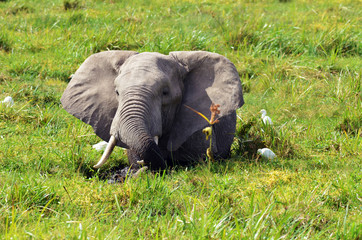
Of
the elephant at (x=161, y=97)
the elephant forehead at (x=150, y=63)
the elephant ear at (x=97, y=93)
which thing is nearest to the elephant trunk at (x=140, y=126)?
the elephant at (x=161, y=97)

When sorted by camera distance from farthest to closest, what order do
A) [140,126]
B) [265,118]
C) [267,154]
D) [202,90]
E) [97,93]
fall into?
[265,118] < [267,154] < [202,90] < [97,93] < [140,126]

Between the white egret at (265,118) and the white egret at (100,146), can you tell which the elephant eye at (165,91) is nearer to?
the white egret at (100,146)

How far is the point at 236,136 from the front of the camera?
654cm

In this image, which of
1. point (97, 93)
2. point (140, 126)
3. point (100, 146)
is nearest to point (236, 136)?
point (100, 146)

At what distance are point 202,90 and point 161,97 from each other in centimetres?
61

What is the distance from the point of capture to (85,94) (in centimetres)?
586

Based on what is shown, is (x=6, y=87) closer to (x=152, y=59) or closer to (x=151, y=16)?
(x=152, y=59)

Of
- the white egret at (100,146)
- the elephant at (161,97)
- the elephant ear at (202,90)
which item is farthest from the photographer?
the white egret at (100,146)

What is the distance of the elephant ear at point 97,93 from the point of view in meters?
5.73

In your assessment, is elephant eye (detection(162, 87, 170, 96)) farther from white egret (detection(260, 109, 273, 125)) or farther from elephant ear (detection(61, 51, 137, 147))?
white egret (detection(260, 109, 273, 125))

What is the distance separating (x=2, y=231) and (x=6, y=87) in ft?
14.1

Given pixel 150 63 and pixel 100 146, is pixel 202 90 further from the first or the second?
pixel 100 146

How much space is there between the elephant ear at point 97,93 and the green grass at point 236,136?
0.37m

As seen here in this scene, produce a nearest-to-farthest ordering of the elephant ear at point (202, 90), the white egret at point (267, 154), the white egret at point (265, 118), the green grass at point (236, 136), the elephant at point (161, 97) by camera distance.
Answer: the green grass at point (236, 136) < the elephant at point (161, 97) < the elephant ear at point (202, 90) < the white egret at point (267, 154) < the white egret at point (265, 118)
